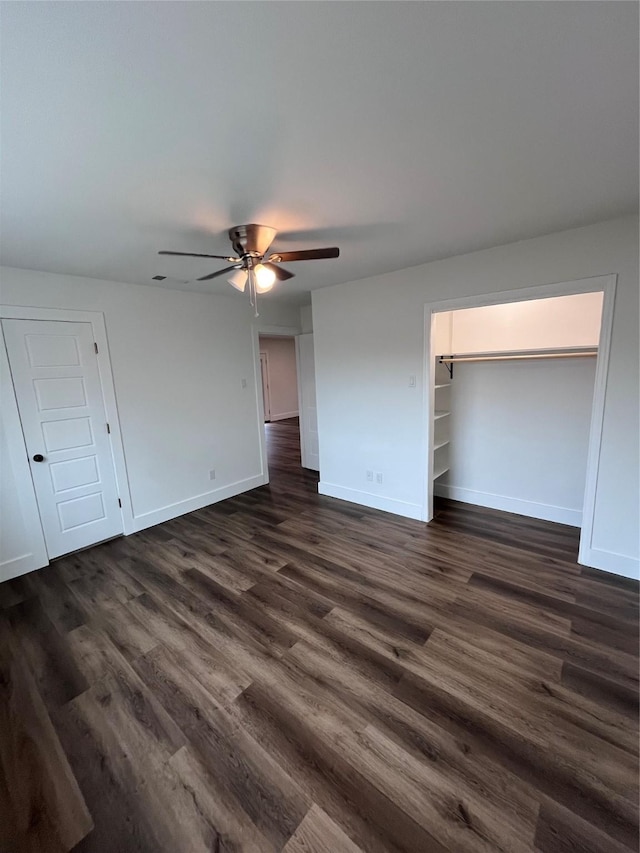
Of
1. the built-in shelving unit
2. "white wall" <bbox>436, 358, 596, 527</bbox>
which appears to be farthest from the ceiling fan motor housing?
"white wall" <bbox>436, 358, 596, 527</bbox>

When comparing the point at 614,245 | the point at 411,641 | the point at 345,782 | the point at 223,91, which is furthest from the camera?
the point at 614,245

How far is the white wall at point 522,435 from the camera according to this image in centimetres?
321

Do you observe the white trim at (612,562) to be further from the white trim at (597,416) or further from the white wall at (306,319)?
the white wall at (306,319)

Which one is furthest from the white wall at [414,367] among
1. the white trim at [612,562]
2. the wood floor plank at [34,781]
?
the wood floor plank at [34,781]

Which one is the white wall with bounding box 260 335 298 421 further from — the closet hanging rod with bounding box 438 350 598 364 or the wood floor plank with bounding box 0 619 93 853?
the wood floor plank with bounding box 0 619 93 853

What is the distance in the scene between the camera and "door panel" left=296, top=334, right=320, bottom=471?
5.09 meters

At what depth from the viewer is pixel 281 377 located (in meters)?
10.2

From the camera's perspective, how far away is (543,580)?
8.30 feet

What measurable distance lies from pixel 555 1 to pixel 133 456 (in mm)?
3904

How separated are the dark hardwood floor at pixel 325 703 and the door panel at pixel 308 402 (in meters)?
2.52

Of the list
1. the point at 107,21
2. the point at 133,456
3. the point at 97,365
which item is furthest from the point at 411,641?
the point at 97,365

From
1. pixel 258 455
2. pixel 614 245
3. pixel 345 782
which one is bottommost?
pixel 345 782

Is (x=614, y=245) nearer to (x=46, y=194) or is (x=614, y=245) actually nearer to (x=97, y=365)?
(x=46, y=194)

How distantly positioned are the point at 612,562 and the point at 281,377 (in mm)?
8706
